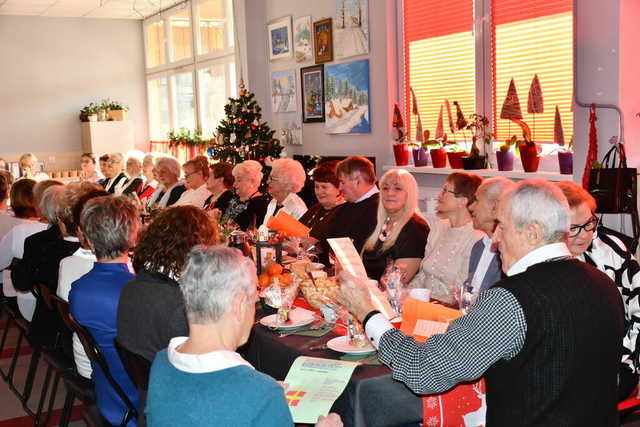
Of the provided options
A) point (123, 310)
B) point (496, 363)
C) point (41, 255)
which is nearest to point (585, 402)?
point (496, 363)

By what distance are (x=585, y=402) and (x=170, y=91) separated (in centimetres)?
1190

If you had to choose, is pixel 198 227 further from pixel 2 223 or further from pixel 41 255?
pixel 2 223

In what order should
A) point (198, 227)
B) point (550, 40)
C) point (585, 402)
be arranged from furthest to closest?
point (550, 40) → point (198, 227) → point (585, 402)

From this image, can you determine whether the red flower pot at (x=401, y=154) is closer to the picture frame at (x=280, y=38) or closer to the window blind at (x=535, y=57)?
the window blind at (x=535, y=57)

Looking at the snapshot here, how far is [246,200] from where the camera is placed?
21.8 ft

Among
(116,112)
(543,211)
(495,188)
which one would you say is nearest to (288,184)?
(495,188)

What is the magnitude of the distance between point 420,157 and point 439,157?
28 centimetres

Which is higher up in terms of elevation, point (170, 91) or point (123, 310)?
point (170, 91)

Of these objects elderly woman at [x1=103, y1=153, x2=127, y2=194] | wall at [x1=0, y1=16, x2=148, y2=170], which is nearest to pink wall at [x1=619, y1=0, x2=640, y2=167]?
elderly woman at [x1=103, y1=153, x2=127, y2=194]

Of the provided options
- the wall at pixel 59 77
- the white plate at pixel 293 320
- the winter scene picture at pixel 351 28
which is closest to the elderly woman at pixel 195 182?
the winter scene picture at pixel 351 28

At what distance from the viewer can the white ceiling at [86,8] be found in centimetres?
1177

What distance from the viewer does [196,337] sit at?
183cm

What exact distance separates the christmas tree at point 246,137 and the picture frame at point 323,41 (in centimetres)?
96

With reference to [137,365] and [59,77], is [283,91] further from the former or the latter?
[137,365]
